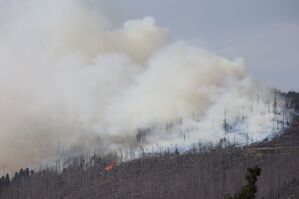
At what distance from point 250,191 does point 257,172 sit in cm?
251

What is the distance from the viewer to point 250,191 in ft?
150

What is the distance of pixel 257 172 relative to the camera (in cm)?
4769
